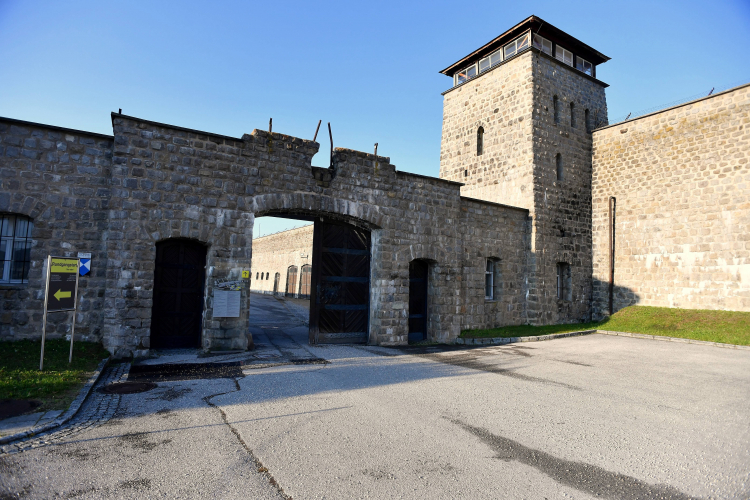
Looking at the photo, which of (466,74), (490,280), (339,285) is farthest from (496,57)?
(339,285)

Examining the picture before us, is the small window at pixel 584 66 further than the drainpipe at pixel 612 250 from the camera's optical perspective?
Yes

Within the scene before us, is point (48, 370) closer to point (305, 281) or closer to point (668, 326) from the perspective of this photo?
point (668, 326)

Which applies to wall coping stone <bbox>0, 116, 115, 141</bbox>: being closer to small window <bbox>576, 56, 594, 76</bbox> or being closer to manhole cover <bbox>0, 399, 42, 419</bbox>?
manhole cover <bbox>0, 399, 42, 419</bbox>

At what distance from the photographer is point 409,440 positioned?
14.3ft

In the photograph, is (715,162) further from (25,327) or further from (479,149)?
(25,327)

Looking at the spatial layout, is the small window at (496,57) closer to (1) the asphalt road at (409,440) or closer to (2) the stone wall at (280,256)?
(2) the stone wall at (280,256)

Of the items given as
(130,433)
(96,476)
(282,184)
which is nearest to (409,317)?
(282,184)

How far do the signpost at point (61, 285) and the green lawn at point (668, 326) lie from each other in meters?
9.88

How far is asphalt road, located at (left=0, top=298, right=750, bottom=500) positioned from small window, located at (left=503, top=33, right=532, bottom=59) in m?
13.4

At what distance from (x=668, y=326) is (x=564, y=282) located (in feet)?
12.5

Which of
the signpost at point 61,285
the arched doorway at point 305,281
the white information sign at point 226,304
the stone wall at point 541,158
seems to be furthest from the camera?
the arched doorway at point 305,281

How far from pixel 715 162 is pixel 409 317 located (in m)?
11.8

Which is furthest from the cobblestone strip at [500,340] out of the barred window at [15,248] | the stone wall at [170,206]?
the barred window at [15,248]

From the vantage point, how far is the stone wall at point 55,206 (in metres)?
7.75
